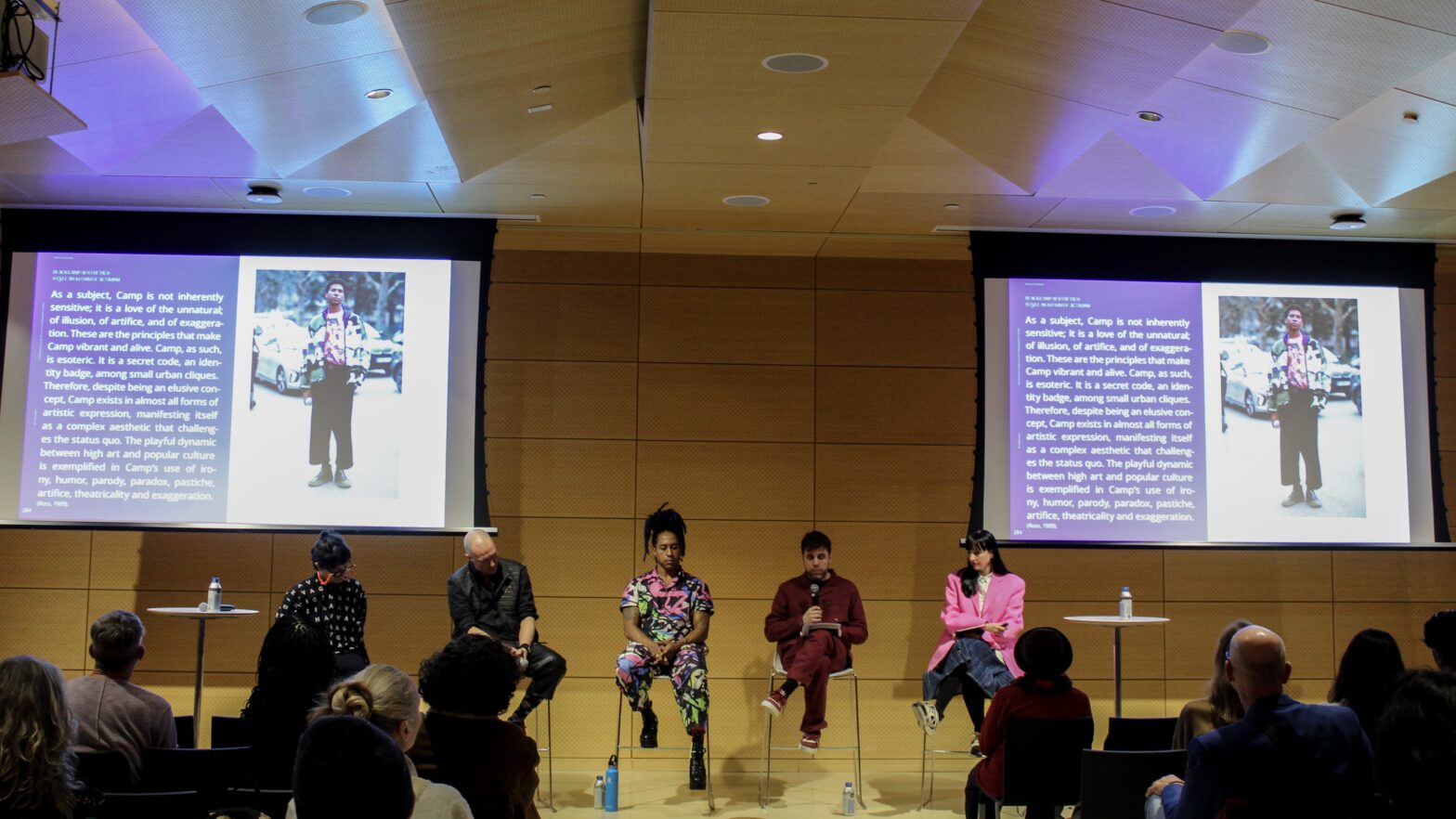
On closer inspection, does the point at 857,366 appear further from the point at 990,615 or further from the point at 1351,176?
the point at 1351,176

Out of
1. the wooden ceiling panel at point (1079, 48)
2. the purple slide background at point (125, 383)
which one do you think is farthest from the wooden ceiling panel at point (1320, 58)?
the purple slide background at point (125, 383)

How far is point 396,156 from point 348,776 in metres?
4.76

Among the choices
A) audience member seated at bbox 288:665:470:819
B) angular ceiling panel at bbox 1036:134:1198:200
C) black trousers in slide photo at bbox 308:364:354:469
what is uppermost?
angular ceiling panel at bbox 1036:134:1198:200

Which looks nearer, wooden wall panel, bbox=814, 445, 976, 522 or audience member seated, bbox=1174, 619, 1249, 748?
audience member seated, bbox=1174, 619, 1249, 748

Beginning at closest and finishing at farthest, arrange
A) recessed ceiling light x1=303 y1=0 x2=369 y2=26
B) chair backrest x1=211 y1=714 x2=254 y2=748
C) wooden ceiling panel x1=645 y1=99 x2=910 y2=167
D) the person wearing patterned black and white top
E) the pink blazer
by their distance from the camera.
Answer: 1. chair backrest x1=211 y1=714 x2=254 y2=748
2. recessed ceiling light x1=303 y1=0 x2=369 y2=26
3. wooden ceiling panel x1=645 y1=99 x2=910 y2=167
4. the person wearing patterned black and white top
5. the pink blazer

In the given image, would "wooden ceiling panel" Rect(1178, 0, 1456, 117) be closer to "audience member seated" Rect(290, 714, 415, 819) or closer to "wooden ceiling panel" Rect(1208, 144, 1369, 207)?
"wooden ceiling panel" Rect(1208, 144, 1369, 207)

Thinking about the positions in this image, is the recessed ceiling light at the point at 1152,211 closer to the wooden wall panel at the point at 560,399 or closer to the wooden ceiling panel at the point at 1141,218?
the wooden ceiling panel at the point at 1141,218

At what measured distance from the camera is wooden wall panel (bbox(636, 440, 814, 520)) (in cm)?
727

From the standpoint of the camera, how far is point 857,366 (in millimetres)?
7426

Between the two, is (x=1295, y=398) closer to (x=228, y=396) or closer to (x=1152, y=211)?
(x=1152, y=211)

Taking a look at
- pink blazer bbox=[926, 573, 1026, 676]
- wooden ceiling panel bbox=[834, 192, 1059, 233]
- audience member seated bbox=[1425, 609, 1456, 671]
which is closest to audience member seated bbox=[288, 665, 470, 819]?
audience member seated bbox=[1425, 609, 1456, 671]

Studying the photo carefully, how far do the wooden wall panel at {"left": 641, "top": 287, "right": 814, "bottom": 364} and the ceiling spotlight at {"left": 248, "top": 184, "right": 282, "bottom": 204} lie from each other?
210 centimetres

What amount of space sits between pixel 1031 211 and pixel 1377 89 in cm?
220

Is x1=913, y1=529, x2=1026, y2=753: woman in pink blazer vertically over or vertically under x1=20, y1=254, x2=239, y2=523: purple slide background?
under
